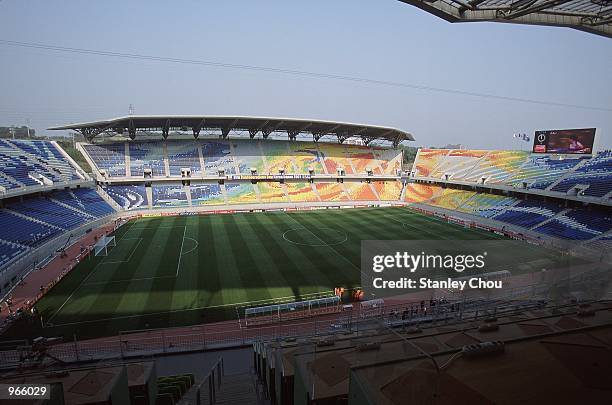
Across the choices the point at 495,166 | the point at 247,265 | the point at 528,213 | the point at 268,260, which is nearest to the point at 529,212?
the point at 528,213

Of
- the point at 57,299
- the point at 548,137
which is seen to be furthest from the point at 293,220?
the point at 548,137

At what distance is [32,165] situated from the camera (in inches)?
1248

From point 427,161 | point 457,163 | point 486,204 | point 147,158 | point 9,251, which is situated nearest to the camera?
point 9,251

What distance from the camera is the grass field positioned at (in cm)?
1541

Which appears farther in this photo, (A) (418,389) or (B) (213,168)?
(B) (213,168)

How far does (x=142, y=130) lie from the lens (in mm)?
44188

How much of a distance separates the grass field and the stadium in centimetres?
15

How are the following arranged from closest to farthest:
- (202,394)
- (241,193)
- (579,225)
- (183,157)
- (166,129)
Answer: (202,394)
(579,225)
(241,193)
(166,129)
(183,157)

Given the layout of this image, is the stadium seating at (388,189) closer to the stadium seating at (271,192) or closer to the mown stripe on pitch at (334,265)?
the stadium seating at (271,192)

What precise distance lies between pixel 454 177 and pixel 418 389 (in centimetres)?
4542

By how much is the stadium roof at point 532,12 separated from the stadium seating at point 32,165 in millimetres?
31089

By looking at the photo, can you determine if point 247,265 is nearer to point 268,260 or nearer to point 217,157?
point 268,260

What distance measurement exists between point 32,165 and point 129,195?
914cm

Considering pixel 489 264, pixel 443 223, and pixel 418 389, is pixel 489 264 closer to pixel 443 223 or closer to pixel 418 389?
pixel 443 223
